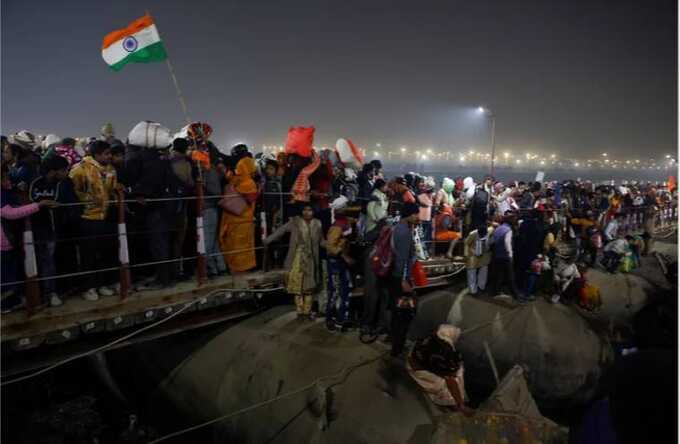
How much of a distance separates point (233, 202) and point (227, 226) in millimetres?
522

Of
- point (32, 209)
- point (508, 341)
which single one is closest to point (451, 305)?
point (508, 341)

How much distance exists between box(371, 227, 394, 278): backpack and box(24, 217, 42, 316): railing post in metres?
4.98

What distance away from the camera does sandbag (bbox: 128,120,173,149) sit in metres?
6.76

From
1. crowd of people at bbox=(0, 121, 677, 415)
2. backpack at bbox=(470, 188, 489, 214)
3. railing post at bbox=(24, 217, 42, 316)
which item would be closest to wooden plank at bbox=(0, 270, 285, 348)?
railing post at bbox=(24, 217, 42, 316)

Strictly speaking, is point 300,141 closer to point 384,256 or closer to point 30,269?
point 384,256

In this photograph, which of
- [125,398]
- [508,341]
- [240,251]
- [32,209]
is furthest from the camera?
[508,341]

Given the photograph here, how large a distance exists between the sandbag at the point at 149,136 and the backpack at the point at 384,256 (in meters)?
4.21

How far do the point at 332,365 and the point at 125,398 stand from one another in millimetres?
5243

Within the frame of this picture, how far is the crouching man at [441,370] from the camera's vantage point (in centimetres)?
459

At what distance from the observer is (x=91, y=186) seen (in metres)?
6.26

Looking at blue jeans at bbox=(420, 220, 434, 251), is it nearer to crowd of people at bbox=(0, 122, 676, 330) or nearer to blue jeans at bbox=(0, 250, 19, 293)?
crowd of people at bbox=(0, 122, 676, 330)

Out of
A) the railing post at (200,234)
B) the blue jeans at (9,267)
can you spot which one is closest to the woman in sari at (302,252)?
the railing post at (200,234)

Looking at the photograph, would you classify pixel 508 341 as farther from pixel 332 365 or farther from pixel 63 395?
pixel 63 395

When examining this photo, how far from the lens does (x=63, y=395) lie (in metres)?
8.59
